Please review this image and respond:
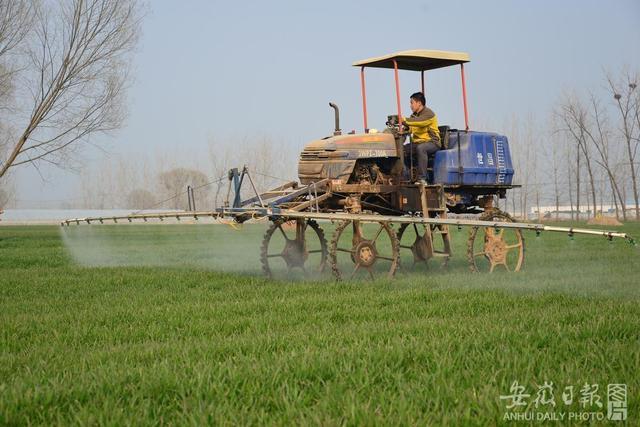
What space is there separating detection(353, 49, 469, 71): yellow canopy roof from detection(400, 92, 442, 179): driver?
59cm

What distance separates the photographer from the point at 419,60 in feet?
41.8

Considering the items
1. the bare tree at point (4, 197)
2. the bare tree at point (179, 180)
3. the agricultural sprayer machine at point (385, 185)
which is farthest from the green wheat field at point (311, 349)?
the bare tree at point (4, 197)

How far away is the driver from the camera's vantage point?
12.2 meters

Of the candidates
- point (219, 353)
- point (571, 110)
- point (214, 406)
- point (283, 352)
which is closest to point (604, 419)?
point (214, 406)

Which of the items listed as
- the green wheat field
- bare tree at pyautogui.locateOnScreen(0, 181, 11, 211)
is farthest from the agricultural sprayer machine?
bare tree at pyautogui.locateOnScreen(0, 181, 11, 211)

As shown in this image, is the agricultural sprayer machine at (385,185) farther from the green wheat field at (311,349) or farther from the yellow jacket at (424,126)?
the green wheat field at (311,349)

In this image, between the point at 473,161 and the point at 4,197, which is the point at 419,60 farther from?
the point at 4,197

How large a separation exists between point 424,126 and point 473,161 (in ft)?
3.12

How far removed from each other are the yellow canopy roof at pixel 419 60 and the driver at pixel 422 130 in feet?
1.92

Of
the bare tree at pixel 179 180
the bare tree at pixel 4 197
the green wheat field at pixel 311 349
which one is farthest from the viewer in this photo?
the bare tree at pixel 4 197

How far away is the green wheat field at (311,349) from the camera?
430 cm

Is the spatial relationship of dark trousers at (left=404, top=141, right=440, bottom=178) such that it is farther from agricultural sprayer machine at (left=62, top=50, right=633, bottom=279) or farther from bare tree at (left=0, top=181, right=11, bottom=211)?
bare tree at (left=0, top=181, right=11, bottom=211)

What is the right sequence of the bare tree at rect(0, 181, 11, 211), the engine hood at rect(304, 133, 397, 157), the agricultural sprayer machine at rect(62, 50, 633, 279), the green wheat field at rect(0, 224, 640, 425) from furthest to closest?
the bare tree at rect(0, 181, 11, 211)
the engine hood at rect(304, 133, 397, 157)
the agricultural sprayer machine at rect(62, 50, 633, 279)
the green wheat field at rect(0, 224, 640, 425)

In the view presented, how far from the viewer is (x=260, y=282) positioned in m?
11.2
